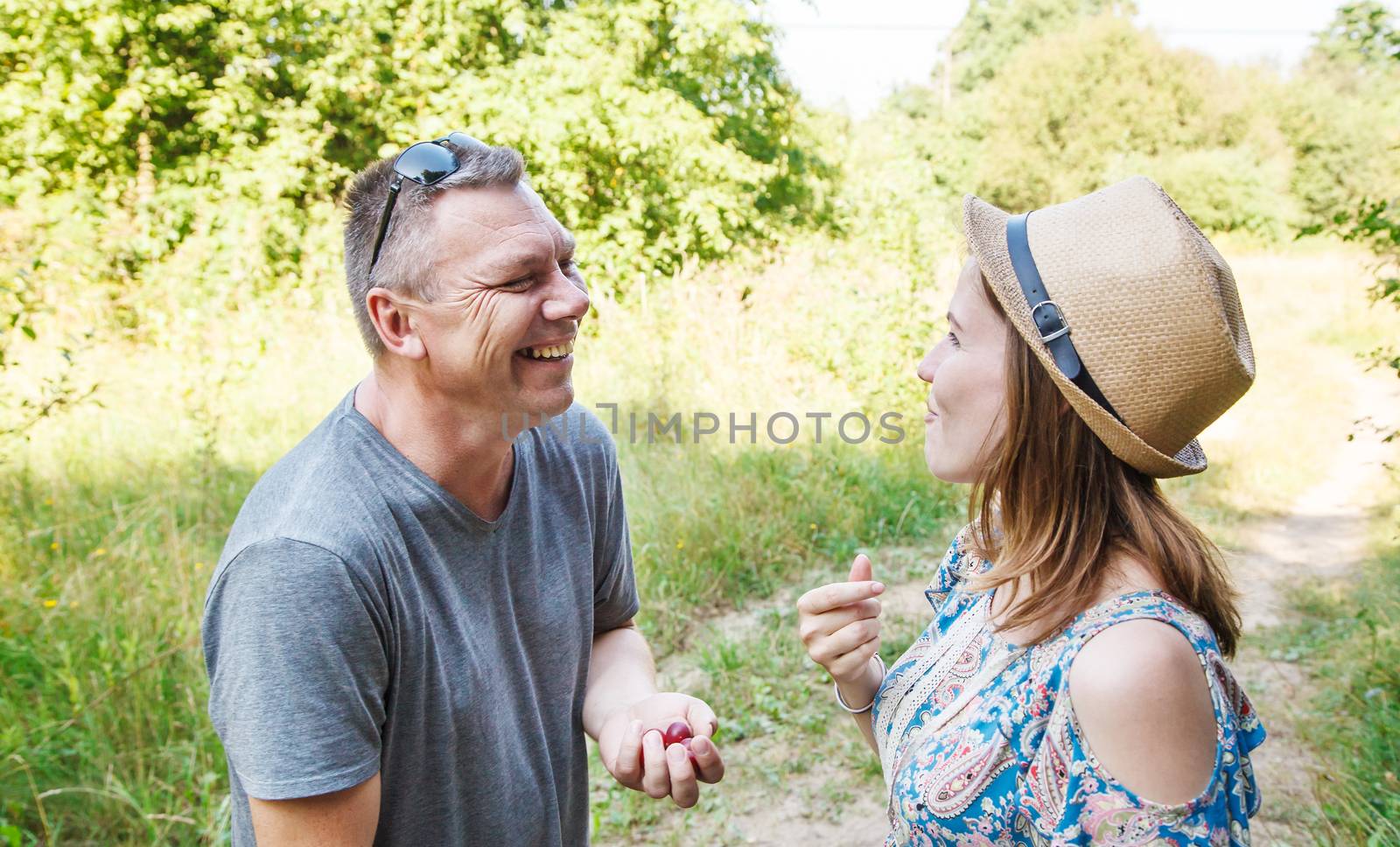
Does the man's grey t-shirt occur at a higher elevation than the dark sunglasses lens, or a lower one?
lower

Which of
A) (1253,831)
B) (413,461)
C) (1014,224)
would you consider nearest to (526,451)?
(413,461)

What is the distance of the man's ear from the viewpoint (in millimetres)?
1766

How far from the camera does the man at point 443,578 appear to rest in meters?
1.38

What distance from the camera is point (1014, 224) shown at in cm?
154

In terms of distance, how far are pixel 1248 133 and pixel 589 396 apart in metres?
30.1

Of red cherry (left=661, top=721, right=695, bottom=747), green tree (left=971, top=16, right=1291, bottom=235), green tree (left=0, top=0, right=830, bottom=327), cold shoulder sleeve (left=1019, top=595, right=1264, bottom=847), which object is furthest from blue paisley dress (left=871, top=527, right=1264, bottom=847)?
green tree (left=971, top=16, right=1291, bottom=235)

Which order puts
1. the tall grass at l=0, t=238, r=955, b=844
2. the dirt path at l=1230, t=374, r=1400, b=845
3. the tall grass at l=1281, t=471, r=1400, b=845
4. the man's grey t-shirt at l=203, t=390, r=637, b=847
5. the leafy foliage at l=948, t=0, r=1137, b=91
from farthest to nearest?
the leafy foliage at l=948, t=0, r=1137, b=91 → the dirt path at l=1230, t=374, r=1400, b=845 → the tall grass at l=0, t=238, r=955, b=844 → the tall grass at l=1281, t=471, r=1400, b=845 → the man's grey t-shirt at l=203, t=390, r=637, b=847

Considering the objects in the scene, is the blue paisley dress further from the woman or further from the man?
the man

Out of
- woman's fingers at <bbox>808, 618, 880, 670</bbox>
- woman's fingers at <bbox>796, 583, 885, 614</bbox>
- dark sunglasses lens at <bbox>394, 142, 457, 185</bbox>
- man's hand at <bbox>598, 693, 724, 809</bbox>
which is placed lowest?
man's hand at <bbox>598, 693, 724, 809</bbox>

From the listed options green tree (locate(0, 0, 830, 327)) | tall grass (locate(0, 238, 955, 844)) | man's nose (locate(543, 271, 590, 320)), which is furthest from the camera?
green tree (locate(0, 0, 830, 327))

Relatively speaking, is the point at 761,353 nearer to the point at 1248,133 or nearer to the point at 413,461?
the point at 413,461

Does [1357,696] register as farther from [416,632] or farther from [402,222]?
[402,222]

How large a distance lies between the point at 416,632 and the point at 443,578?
0.41 ft

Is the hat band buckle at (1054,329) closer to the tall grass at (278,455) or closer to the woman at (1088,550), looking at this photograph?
the woman at (1088,550)
